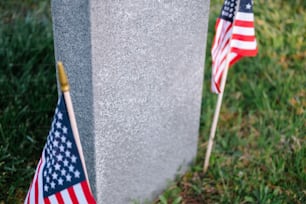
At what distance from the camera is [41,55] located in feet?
12.6

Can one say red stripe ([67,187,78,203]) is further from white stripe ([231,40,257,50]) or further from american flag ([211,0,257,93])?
white stripe ([231,40,257,50])

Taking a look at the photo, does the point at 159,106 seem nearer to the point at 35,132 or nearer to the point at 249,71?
the point at 35,132

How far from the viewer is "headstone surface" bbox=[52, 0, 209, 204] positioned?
7.01ft

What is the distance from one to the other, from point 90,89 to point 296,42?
2905 millimetres

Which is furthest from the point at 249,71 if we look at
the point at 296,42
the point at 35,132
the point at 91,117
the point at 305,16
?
the point at 91,117

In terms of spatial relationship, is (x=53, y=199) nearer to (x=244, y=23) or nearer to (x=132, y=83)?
(x=132, y=83)

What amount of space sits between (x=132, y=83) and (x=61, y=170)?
0.67 meters

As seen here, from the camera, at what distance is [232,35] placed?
9.17 ft

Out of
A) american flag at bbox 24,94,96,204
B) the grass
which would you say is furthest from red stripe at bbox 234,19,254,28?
american flag at bbox 24,94,96,204

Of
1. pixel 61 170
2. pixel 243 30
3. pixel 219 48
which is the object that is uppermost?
pixel 243 30

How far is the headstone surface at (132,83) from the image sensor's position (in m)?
2.14

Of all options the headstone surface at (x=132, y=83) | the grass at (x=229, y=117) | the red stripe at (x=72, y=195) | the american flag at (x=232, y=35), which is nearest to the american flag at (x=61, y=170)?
the red stripe at (x=72, y=195)

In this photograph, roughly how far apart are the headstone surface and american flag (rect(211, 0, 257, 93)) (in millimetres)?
108

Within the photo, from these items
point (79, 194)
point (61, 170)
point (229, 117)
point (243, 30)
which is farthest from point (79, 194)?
point (229, 117)
